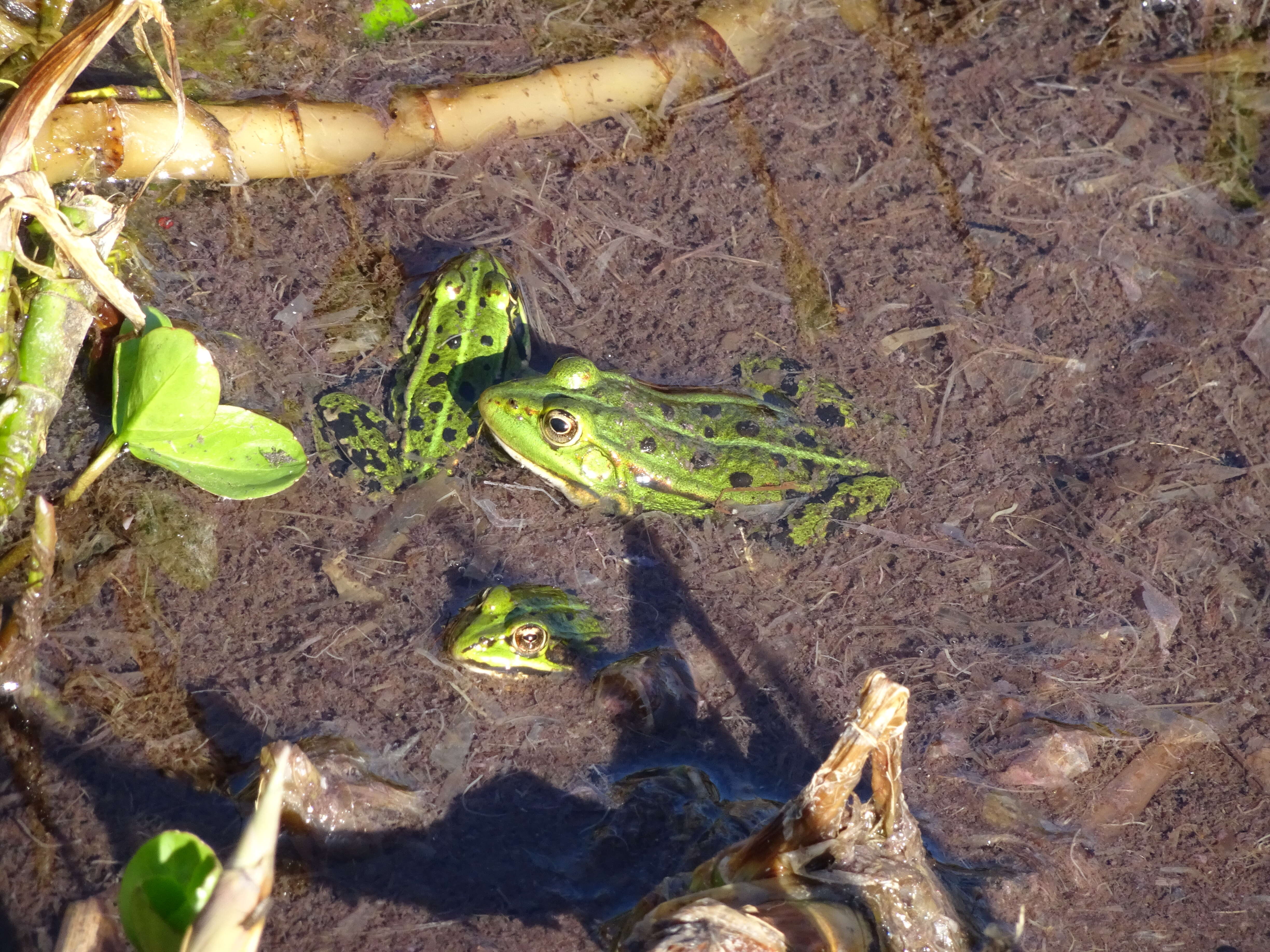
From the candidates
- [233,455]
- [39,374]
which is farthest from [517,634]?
[39,374]

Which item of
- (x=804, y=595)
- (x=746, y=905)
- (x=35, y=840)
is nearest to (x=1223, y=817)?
(x=804, y=595)

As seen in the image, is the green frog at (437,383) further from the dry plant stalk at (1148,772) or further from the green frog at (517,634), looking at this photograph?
the dry plant stalk at (1148,772)

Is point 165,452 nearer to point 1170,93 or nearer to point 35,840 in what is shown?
point 35,840

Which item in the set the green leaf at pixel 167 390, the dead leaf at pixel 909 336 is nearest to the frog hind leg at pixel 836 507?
the dead leaf at pixel 909 336

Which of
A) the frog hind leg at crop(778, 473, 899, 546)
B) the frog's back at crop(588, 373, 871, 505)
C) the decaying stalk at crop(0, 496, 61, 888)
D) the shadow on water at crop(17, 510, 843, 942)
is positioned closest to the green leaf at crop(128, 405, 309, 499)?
the decaying stalk at crop(0, 496, 61, 888)

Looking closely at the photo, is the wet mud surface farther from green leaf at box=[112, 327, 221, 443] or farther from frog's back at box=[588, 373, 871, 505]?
green leaf at box=[112, 327, 221, 443]

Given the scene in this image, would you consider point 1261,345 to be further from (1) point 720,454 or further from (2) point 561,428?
(2) point 561,428

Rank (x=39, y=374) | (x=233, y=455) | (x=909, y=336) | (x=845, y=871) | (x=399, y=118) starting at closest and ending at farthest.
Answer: (x=845, y=871) → (x=39, y=374) → (x=233, y=455) → (x=909, y=336) → (x=399, y=118)
